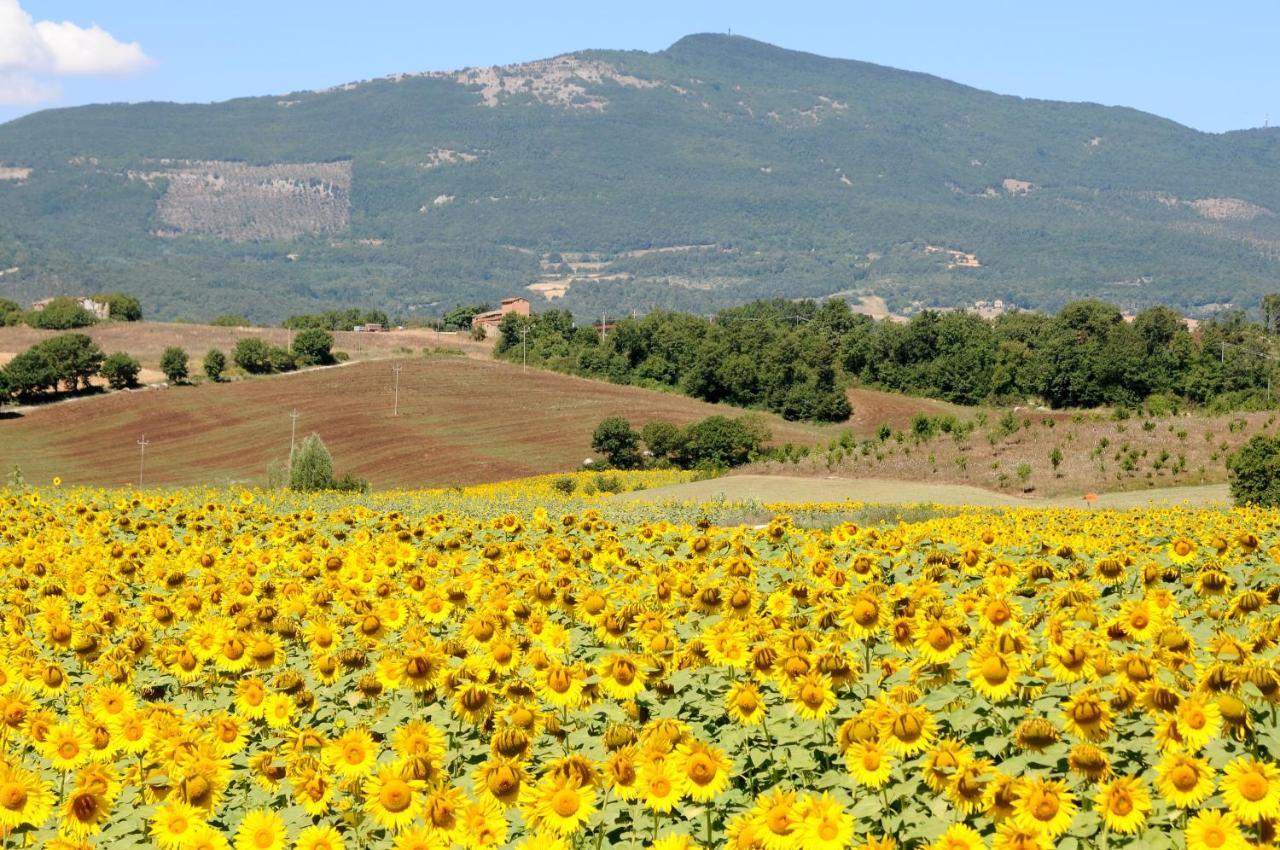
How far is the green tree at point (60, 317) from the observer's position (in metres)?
154

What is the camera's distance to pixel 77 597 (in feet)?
35.7

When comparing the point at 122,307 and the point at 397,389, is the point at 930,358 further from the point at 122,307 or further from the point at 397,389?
the point at 122,307

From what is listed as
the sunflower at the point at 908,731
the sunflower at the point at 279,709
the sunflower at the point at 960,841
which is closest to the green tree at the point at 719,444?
the sunflower at the point at 279,709

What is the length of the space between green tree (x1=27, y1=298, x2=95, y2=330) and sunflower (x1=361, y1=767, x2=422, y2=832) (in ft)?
521

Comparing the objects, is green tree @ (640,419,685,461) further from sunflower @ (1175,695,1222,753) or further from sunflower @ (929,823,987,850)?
sunflower @ (929,823,987,850)

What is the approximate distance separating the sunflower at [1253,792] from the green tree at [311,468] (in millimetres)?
41910

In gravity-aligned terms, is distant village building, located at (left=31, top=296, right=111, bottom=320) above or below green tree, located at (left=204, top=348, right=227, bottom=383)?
above

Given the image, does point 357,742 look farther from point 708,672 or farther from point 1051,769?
point 1051,769

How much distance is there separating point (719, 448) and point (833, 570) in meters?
71.2

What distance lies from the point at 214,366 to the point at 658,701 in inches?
4925

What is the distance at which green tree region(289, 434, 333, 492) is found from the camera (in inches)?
1837

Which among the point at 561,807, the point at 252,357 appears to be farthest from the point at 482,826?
the point at 252,357

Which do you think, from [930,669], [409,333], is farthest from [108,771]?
[409,333]

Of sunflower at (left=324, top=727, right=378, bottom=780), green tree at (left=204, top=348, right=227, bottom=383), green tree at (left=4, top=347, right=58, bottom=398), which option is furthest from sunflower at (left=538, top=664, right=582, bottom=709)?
green tree at (left=204, top=348, right=227, bottom=383)
